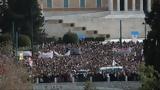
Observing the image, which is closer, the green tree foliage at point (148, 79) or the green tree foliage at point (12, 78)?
the green tree foliage at point (148, 79)

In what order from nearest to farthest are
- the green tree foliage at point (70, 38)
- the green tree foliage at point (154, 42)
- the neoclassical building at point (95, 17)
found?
the green tree foliage at point (154, 42) → the green tree foliage at point (70, 38) → the neoclassical building at point (95, 17)

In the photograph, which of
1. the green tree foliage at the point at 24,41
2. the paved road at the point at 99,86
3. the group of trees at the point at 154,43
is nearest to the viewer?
the group of trees at the point at 154,43

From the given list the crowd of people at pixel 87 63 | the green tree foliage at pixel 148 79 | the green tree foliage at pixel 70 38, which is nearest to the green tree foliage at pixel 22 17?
the green tree foliage at pixel 70 38

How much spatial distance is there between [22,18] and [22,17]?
0.16 meters

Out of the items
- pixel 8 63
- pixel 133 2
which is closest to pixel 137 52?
pixel 8 63

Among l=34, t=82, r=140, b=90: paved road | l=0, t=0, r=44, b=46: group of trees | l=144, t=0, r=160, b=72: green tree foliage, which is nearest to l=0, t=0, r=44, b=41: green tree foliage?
l=0, t=0, r=44, b=46: group of trees

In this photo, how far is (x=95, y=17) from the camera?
314ft

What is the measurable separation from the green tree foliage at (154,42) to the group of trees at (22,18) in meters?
34.4

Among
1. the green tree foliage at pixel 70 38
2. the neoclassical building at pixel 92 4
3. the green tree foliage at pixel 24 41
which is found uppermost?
the neoclassical building at pixel 92 4

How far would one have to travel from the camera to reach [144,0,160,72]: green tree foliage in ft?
126

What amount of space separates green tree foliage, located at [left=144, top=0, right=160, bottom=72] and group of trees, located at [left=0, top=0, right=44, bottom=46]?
113ft

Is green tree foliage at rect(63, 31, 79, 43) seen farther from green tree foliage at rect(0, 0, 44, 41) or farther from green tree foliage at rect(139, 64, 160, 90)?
green tree foliage at rect(139, 64, 160, 90)

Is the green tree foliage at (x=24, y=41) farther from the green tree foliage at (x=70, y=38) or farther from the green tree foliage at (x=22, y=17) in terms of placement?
the green tree foliage at (x=70, y=38)

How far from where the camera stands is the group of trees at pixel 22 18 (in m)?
75.9
